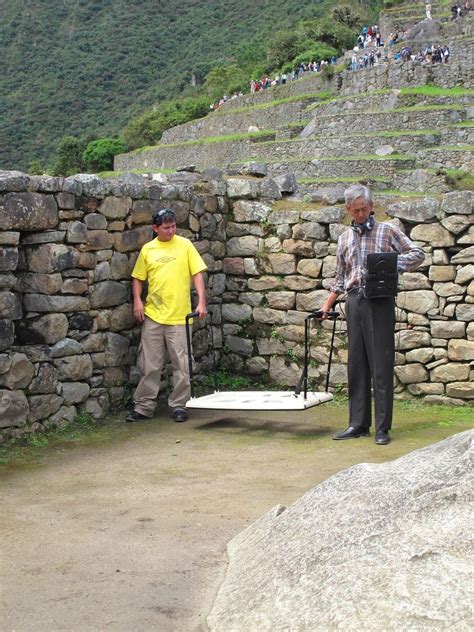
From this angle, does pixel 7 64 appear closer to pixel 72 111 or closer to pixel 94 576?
pixel 72 111

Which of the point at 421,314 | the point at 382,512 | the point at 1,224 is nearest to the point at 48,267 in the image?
the point at 1,224

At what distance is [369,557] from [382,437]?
3109 millimetres

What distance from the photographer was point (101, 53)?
84688 millimetres

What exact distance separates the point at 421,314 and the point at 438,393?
0.60 m

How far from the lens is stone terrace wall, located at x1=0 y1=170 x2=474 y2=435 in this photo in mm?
6512

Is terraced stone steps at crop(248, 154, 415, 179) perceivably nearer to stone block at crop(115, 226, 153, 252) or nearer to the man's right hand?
stone block at crop(115, 226, 153, 252)

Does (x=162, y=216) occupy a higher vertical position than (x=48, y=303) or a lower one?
higher

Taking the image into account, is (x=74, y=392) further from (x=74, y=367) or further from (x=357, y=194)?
(x=357, y=194)

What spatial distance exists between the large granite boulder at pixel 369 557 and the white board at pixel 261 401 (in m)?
2.66

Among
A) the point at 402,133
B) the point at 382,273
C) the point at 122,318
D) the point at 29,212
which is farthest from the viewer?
the point at 402,133

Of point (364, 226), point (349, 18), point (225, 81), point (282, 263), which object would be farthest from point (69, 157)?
point (364, 226)

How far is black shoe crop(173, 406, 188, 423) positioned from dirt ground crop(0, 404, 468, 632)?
6 centimetres

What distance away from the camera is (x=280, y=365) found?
26.3ft

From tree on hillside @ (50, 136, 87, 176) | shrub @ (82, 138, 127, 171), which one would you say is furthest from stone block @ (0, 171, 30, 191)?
shrub @ (82, 138, 127, 171)
